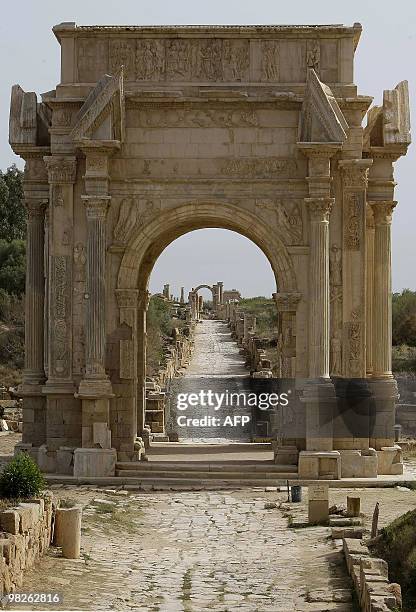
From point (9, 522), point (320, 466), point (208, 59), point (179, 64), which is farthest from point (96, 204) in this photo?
point (9, 522)

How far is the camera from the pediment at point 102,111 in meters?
21.8

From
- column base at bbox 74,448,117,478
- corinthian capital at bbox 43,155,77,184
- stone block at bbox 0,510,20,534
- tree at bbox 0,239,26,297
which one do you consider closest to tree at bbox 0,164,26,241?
tree at bbox 0,239,26,297

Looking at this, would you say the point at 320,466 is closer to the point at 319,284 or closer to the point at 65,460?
the point at 319,284

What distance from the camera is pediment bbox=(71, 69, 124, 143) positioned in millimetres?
21844

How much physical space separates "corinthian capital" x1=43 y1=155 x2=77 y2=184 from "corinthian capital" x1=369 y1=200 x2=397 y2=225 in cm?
541

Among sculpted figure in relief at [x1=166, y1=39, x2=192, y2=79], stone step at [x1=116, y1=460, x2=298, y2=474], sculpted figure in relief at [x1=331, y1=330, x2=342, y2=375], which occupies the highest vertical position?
sculpted figure in relief at [x1=166, y1=39, x2=192, y2=79]

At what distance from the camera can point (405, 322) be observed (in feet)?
172

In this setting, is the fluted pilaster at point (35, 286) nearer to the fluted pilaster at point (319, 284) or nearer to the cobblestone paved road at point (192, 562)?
the cobblestone paved road at point (192, 562)

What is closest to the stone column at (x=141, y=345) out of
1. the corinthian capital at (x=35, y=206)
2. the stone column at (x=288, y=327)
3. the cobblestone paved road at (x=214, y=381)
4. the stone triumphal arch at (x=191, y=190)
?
the cobblestone paved road at (x=214, y=381)

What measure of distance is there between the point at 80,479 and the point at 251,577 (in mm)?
7716

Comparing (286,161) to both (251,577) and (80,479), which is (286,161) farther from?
(251,577)

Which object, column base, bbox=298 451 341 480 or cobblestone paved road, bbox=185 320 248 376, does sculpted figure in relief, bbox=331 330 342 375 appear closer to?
column base, bbox=298 451 341 480

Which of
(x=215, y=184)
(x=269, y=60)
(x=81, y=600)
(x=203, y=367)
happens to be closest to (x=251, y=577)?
(x=81, y=600)

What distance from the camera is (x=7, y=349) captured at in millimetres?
47406
